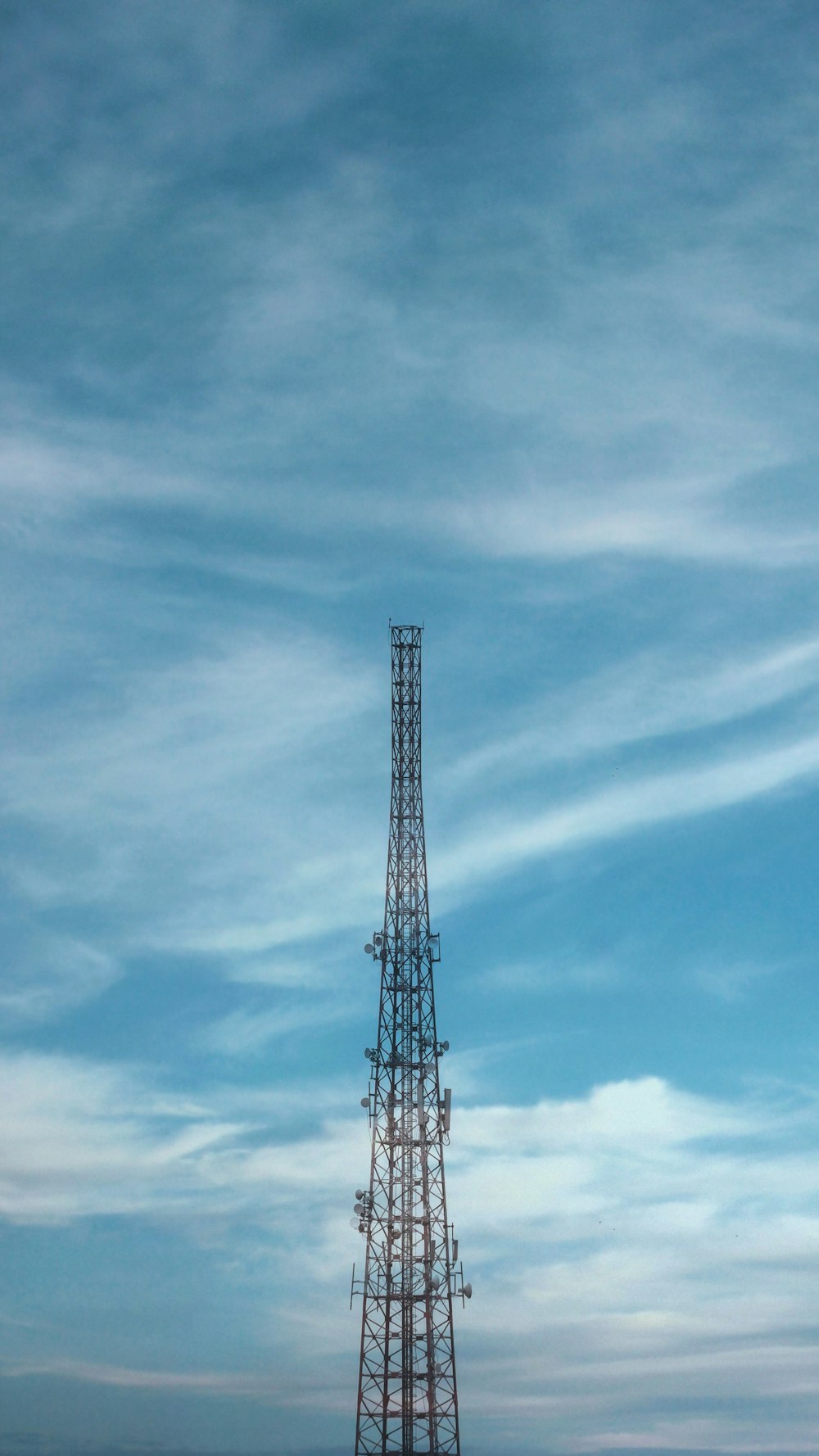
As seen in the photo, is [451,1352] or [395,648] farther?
[395,648]

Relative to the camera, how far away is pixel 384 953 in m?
97.9

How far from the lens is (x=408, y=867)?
9900 cm

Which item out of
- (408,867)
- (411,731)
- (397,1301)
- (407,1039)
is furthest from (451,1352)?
(411,731)

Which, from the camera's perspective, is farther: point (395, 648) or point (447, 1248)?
point (395, 648)

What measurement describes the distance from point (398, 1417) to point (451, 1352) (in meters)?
4.65

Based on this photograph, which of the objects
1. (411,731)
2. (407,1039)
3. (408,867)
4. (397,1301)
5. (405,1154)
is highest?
(411,731)

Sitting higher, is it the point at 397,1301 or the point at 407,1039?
the point at 407,1039

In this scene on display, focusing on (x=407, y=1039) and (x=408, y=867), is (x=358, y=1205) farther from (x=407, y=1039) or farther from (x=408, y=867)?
(x=408, y=867)

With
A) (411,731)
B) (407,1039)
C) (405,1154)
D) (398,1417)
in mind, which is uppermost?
(411,731)

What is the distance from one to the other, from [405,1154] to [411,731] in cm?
2669

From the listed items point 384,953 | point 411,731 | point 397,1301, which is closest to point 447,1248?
point 397,1301

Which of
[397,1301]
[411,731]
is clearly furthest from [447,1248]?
[411,731]

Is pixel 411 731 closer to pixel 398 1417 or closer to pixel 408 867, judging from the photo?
pixel 408 867

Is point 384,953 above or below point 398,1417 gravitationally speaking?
above
